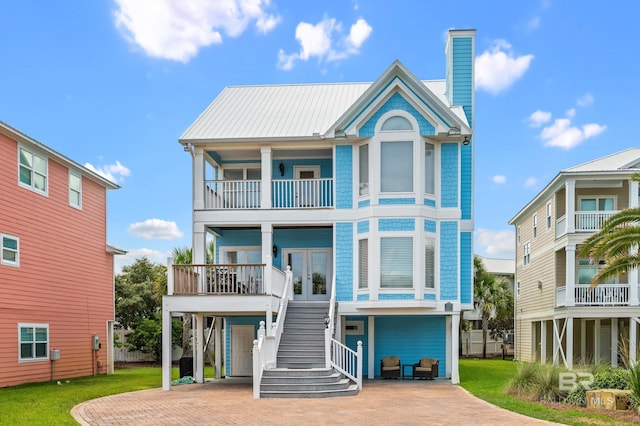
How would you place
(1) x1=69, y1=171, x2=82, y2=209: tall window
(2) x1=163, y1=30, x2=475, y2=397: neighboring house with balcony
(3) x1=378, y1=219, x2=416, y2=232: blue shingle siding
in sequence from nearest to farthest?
(2) x1=163, y1=30, x2=475, y2=397: neighboring house with balcony
(3) x1=378, y1=219, x2=416, y2=232: blue shingle siding
(1) x1=69, y1=171, x2=82, y2=209: tall window

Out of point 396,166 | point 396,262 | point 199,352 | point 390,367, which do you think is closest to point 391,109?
point 396,166

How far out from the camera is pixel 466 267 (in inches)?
862

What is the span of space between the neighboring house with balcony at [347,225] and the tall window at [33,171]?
5.30 meters

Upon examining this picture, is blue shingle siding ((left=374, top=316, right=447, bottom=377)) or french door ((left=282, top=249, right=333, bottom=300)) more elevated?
french door ((left=282, top=249, right=333, bottom=300))

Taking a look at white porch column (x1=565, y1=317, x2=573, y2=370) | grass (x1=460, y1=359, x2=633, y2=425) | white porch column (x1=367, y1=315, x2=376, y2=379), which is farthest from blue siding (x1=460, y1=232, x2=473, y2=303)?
white porch column (x1=565, y1=317, x2=573, y2=370)

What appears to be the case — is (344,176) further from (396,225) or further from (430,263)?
(430,263)

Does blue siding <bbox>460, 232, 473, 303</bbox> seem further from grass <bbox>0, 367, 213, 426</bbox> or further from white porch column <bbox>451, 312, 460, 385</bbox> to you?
grass <bbox>0, 367, 213, 426</bbox>

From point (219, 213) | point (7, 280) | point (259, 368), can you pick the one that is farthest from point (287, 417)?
point (7, 280)

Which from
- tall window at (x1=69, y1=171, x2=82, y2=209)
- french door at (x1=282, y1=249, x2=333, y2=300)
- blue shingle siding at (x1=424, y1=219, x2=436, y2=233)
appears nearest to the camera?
blue shingle siding at (x1=424, y1=219, x2=436, y2=233)

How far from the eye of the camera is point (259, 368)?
53.8 feet

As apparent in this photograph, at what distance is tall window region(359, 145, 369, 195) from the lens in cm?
2120

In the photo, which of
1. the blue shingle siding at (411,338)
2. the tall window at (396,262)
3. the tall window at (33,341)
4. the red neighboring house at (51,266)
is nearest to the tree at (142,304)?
the red neighboring house at (51,266)

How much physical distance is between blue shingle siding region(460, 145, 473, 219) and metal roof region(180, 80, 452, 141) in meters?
1.36

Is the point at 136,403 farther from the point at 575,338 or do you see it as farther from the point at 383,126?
the point at 575,338
